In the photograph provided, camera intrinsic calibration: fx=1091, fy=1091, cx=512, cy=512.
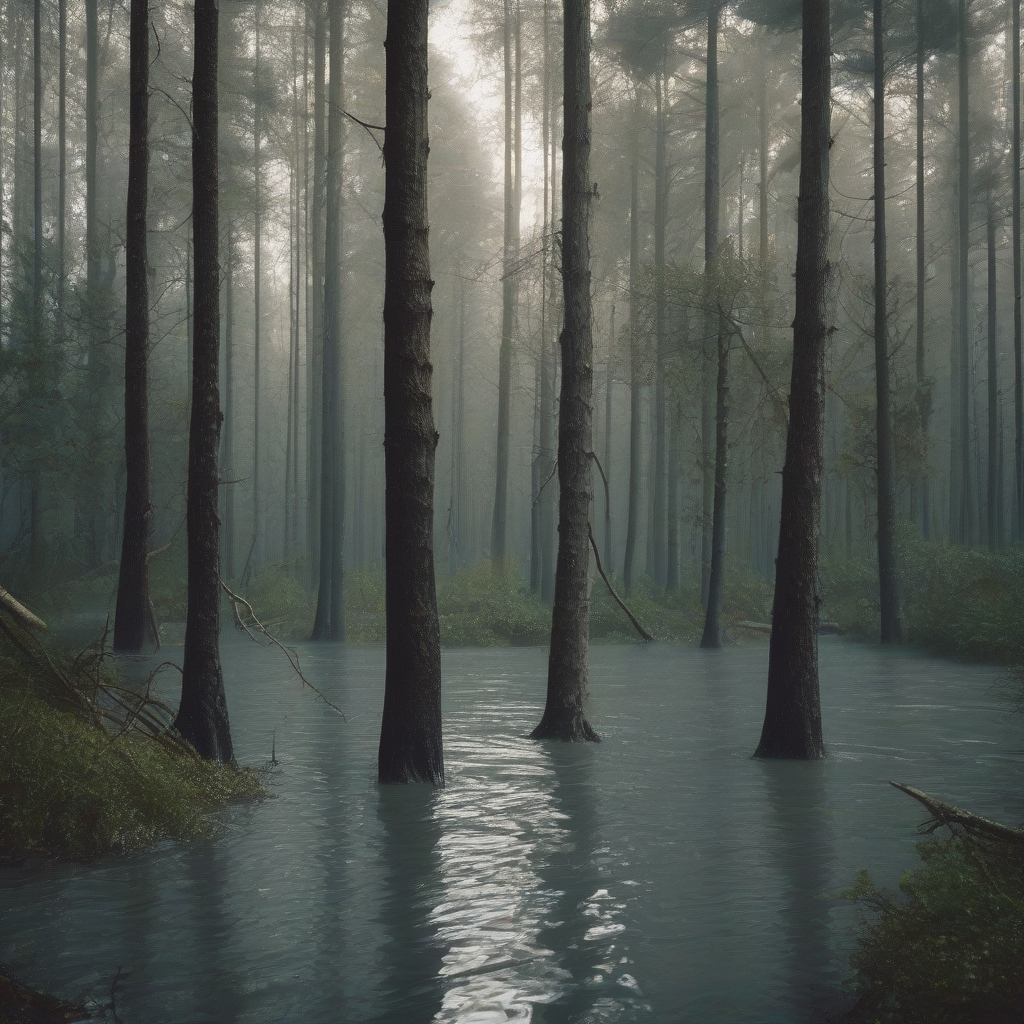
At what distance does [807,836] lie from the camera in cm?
802

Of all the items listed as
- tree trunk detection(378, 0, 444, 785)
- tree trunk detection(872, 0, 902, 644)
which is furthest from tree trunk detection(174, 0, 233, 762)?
tree trunk detection(872, 0, 902, 644)

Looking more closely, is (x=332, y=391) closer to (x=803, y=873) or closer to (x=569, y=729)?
(x=569, y=729)

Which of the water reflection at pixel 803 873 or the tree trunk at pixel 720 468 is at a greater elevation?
the tree trunk at pixel 720 468

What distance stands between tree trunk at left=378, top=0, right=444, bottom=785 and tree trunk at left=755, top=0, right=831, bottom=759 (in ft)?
12.1

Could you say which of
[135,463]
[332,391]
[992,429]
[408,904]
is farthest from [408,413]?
[992,429]

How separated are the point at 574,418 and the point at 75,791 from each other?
6.73 meters

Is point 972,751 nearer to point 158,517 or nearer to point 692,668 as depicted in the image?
point 692,668

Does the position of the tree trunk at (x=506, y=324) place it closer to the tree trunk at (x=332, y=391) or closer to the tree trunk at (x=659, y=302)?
the tree trunk at (x=659, y=302)

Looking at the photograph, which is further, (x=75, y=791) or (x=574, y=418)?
(x=574, y=418)

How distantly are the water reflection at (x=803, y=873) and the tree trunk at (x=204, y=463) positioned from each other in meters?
4.84

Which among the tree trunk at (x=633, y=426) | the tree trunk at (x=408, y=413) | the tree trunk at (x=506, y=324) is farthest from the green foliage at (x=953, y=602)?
the tree trunk at (x=408, y=413)

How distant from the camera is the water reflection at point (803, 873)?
199 inches

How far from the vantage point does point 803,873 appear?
6996mm

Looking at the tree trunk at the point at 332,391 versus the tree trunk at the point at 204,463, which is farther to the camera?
the tree trunk at the point at 332,391
